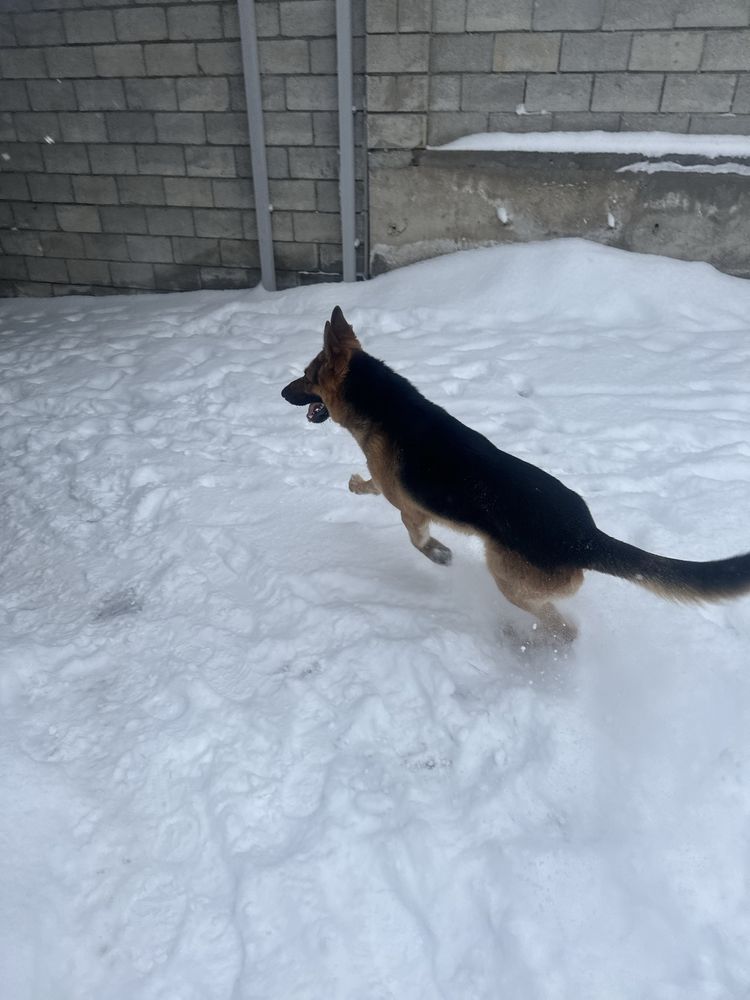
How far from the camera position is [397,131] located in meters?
5.77

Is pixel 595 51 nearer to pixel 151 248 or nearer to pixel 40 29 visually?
pixel 151 248

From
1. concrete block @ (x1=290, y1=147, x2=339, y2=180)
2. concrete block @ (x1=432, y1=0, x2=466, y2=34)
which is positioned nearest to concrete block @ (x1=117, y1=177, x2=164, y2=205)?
concrete block @ (x1=290, y1=147, x2=339, y2=180)

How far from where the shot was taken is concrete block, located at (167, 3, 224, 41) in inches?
227

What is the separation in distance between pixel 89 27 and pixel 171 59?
84cm

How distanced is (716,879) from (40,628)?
2.48 metres

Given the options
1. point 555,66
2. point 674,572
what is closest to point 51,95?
point 555,66

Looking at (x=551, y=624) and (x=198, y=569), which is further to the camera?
(x=198, y=569)

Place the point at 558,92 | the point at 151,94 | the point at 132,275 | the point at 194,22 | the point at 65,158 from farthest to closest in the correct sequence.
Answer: the point at 132,275, the point at 65,158, the point at 151,94, the point at 194,22, the point at 558,92

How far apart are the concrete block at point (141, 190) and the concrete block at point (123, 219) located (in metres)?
0.07

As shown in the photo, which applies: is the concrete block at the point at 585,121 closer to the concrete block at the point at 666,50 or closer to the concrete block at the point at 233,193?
the concrete block at the point at 666,50

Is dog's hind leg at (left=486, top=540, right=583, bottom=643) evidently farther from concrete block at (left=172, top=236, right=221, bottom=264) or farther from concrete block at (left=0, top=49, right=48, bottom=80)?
concrete block at (left=0, top=49, right=48, bottom=80)

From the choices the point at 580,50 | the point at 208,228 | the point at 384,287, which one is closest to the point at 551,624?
the point at 384,287

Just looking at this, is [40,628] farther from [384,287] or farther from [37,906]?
[384,287]

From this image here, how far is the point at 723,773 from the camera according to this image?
2.05 meters
